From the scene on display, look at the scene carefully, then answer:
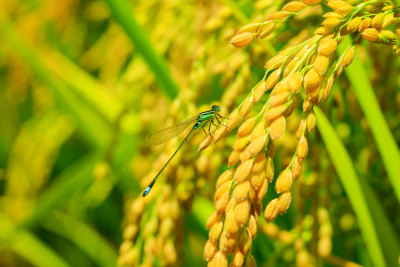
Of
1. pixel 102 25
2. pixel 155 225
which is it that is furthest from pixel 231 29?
pixel 102 25

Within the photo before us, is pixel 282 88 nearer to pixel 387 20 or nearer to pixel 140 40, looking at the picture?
pixel 387 20

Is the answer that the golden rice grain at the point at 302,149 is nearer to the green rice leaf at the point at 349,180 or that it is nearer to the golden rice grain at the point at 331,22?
the golden rice grain at the point at 331,22

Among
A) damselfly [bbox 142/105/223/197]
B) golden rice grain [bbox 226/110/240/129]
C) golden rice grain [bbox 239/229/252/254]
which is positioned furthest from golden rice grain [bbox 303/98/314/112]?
damselfly [bbox 142/105/223/197]

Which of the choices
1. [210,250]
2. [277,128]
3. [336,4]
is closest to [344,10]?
[336,4]

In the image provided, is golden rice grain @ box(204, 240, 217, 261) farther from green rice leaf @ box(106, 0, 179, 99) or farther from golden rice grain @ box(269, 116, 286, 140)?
green rice leaf @ box(106, 0, 179, 99)

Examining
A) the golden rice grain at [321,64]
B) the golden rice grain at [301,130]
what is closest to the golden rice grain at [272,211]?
the golden rice grain at [301,130]

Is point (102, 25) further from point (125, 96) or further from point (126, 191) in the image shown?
point (125, 96)
